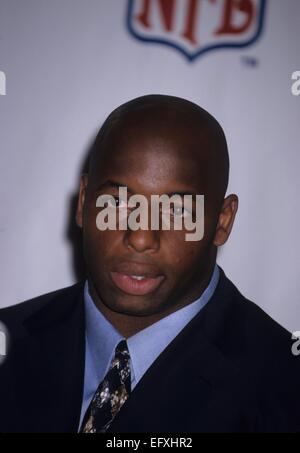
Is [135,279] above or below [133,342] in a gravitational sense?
above

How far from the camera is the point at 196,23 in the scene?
1487 millimetres

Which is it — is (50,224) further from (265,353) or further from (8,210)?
(265,353)

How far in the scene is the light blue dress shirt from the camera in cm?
91

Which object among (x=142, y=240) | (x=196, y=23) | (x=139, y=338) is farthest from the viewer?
(x=196, y=23)

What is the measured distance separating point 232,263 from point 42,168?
0.60 meters

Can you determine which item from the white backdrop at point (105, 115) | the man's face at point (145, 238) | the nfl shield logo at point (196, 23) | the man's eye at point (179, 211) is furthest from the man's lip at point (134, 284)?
the nfl shield logo at point (196, 23)

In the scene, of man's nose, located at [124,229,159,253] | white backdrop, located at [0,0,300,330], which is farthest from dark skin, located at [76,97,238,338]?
white backdrop, located at [0,0,300,330]

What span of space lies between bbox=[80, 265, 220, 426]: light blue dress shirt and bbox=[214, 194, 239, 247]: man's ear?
0.09 m

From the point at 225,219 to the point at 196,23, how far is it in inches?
30.0

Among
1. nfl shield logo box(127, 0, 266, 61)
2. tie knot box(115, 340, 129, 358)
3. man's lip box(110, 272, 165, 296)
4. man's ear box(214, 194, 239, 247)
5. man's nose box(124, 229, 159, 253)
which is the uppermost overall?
nfl shield logo box(127, 0, 266, 61)

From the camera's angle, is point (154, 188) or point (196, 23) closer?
point (154, 188)

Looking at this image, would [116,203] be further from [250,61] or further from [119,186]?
[250,61]

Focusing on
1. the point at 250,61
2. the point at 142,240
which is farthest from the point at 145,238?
the point at 250,61

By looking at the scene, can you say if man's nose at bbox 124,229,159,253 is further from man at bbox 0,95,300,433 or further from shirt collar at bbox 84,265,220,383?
shirt collar at bbox 84,265,220,383
